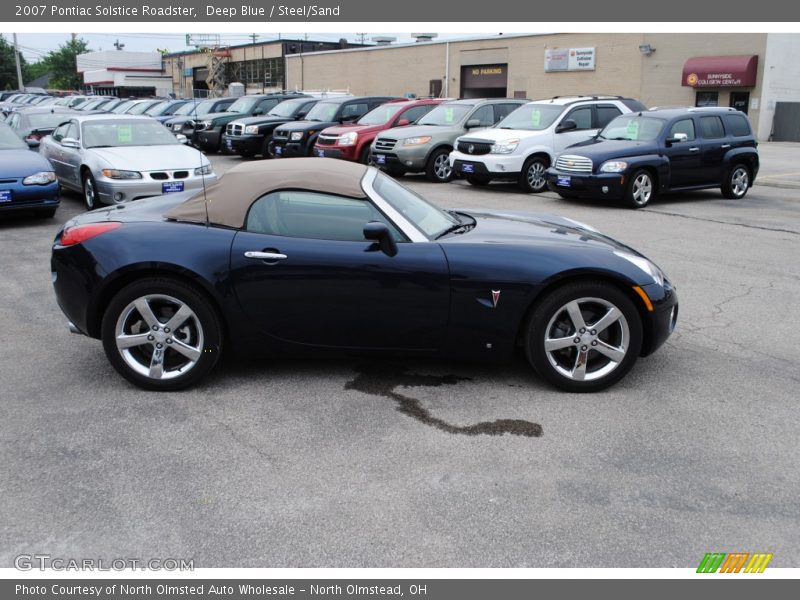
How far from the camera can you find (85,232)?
493 centimetres

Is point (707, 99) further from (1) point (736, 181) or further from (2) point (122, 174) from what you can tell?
(2) point (122, 174)

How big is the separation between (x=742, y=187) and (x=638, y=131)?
239 cm

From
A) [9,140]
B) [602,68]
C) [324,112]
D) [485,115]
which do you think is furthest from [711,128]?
[602,68]

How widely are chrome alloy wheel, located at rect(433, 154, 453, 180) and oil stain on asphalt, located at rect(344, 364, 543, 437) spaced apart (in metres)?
12.3

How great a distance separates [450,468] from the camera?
3.85 metres

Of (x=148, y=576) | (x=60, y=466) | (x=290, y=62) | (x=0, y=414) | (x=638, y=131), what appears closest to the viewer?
(x=148, y=576)

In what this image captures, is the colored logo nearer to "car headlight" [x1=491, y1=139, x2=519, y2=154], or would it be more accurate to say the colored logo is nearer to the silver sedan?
the silver sedan

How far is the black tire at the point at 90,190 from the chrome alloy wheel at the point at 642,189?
28.9ft

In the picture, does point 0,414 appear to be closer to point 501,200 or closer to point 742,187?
point 501,200

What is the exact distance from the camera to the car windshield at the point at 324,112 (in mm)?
21172

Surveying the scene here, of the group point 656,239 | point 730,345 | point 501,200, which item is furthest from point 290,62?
point 730,345

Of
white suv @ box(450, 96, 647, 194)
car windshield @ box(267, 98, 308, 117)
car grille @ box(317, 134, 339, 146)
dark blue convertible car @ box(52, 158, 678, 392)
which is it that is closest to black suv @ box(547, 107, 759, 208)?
white suv @ box(450, 96, 647, 194)

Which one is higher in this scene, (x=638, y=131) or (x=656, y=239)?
(x=638, y=131)

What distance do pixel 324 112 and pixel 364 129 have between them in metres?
3.39
